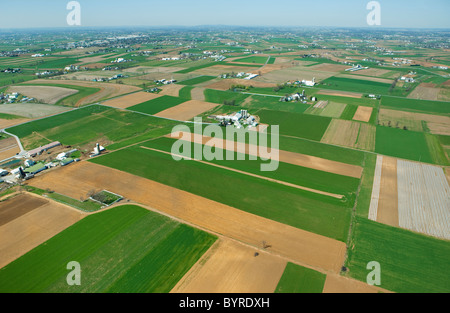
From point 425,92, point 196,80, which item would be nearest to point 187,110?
point 196,80

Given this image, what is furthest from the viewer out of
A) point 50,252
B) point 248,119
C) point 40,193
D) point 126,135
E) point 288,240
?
point 248,119

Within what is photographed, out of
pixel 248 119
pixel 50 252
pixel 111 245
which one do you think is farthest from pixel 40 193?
pixel 248 119

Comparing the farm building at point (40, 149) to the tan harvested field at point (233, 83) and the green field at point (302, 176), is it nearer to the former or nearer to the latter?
the green field at point (302, 176)

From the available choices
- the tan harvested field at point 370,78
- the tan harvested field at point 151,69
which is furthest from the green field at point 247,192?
the tan harvested field at point 370,78

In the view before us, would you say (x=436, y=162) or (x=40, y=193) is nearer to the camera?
(x=40, y=193)

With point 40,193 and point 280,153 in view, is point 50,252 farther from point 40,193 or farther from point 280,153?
point 280,153

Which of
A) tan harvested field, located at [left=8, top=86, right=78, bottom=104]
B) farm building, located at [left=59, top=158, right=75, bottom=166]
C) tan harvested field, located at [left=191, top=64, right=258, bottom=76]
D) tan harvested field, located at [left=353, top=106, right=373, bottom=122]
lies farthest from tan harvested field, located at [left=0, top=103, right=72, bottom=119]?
tan harvested field, located at [left=353, top=106, right=373, bottom=122]
